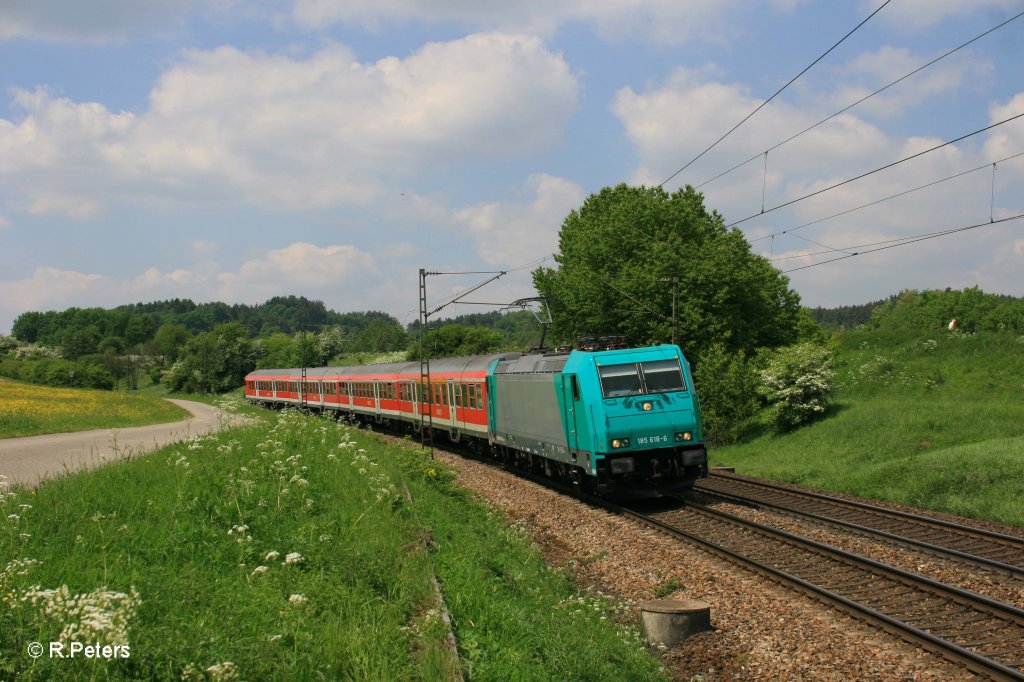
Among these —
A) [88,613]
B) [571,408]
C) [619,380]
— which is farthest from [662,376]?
[88,613]

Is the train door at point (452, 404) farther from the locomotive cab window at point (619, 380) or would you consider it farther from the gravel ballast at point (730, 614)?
the gravel ballast at point (730, 614)

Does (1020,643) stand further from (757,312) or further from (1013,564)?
(757,312)

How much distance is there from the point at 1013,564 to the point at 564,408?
30.4 feet

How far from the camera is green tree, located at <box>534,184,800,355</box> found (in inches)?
1494

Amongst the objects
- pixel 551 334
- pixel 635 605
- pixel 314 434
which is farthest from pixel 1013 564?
pixel 551 334

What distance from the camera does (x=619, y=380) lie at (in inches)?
670

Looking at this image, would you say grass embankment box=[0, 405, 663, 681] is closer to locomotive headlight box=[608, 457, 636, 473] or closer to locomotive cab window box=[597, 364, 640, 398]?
locomotive headlight box=[608, 457, 636, 473]

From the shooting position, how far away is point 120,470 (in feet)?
35.0

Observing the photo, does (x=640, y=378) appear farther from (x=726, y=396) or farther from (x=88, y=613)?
(x=726, y=396)

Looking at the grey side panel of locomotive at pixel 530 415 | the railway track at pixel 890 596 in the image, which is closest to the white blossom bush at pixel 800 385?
the grey side panel of locomotive at pixel 530 415

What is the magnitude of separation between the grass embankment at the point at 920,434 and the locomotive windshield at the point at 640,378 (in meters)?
5.13

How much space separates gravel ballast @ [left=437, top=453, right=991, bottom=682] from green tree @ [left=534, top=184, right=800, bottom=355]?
69.2 feet

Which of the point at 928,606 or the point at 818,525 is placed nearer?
the point at 928,606

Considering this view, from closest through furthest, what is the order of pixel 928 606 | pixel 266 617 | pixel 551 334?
pixel 266 617
pixel 928 606
pixel 551 334
